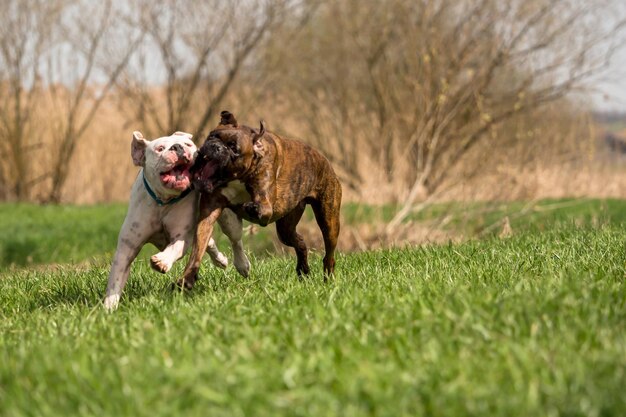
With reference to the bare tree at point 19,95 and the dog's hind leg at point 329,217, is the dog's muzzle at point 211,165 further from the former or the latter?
the bare tree at point 19,95

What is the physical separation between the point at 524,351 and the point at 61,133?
51.4ft

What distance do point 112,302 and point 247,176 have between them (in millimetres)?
1142

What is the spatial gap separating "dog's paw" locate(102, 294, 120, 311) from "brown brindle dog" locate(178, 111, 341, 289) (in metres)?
0.40

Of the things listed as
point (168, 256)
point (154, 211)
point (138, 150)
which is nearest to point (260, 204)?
point (168, 256)

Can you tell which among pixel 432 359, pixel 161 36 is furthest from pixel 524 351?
pixel 161 36

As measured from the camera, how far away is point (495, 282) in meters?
4.96

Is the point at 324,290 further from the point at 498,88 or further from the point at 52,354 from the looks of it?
the point at 498,88

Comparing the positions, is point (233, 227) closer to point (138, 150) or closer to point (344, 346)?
point (138, 150)

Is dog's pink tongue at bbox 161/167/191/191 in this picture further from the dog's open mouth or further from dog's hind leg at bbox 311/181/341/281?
dog's hind leg at bbox 311/181/341/281

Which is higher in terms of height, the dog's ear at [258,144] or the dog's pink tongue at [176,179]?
the dog's ear at [258,144]

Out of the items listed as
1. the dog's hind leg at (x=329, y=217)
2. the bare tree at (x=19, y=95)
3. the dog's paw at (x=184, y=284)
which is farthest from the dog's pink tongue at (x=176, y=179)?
the bare tree at (x=19, y=95)

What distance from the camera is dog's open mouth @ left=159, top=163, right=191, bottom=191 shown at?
4.91 m

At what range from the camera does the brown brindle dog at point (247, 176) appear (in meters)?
4.77

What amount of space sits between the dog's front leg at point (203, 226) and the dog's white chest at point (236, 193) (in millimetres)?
37
